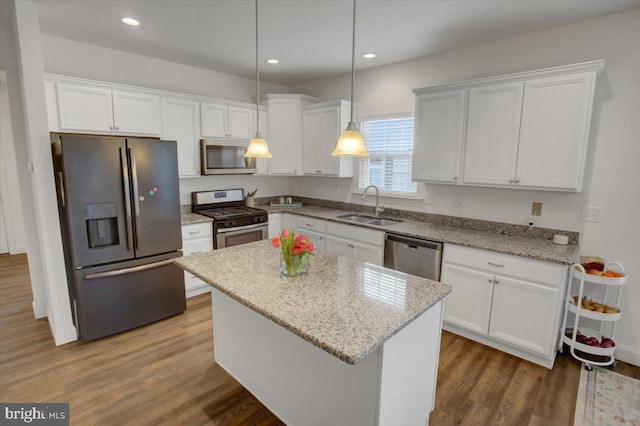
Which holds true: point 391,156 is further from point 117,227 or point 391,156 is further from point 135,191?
point 117,227

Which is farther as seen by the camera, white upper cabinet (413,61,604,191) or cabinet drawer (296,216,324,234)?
cabinet drawer (296,216,324,234)

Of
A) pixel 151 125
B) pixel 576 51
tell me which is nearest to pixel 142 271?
pixel 151 125

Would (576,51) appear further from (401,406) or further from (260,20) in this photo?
(401,406)

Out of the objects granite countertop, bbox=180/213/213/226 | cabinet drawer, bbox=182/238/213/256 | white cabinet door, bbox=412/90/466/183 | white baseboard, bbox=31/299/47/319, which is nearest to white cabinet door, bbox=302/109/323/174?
white cabinet door, bbox=412/90/466/183

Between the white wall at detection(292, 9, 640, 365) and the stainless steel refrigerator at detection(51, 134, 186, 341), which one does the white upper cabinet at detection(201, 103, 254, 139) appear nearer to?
the stainless steel refrigerator at detection(51, 134, 186, 341)

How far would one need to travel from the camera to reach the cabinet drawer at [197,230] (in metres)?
3.50

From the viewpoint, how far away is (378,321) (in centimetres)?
139

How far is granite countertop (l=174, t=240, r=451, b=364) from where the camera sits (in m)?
1.29

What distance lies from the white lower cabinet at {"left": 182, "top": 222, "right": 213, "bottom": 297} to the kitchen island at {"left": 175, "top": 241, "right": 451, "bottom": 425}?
1.36 meters

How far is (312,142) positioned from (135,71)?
2166 mm

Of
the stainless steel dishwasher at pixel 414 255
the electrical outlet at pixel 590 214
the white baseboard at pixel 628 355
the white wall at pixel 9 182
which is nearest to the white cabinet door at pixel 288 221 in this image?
the stainless steel dishwasher at pixel 414 255

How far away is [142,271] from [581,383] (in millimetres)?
3645

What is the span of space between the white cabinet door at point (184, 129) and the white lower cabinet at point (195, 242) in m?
0.67

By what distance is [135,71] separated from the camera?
3592 mm
